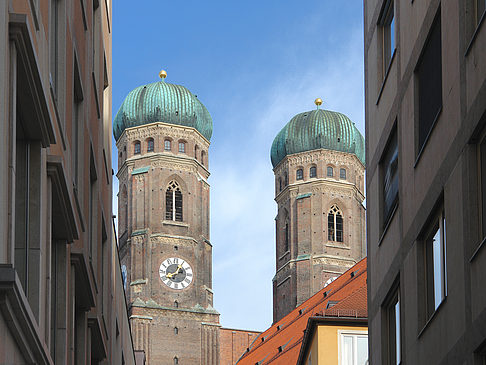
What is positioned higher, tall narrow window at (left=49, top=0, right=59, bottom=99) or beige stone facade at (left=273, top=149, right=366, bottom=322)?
beige stone facade at (left=273, top=149, right=366, bottom=322)

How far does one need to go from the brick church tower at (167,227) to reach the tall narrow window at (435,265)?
222 feet

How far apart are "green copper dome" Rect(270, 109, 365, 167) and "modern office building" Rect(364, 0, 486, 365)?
258ft

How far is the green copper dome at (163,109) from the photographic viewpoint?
9212 cm

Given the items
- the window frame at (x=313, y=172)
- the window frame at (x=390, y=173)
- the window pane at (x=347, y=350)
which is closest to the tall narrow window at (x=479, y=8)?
the window frame at (x=390, y=173)

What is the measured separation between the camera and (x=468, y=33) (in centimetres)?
1258

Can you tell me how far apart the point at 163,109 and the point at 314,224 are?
1449 cm

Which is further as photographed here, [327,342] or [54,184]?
[327,342]

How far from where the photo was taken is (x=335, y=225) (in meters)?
95.1

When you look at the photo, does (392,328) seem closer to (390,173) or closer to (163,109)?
(390,173)

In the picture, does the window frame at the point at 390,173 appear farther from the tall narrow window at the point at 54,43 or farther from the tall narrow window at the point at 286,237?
the tall narrow window at the point at 286,237

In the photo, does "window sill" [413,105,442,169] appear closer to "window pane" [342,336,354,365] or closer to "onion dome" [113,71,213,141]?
"window pane" [342,336,354,365]

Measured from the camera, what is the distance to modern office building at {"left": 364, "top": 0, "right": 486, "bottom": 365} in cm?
1216

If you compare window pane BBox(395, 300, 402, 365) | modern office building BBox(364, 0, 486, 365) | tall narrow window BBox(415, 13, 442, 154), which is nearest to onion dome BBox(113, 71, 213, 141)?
modern office building BBox(364, 0, 486, 365)

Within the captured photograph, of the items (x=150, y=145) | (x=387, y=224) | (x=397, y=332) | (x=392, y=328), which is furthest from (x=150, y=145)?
(x=397, y=332)
